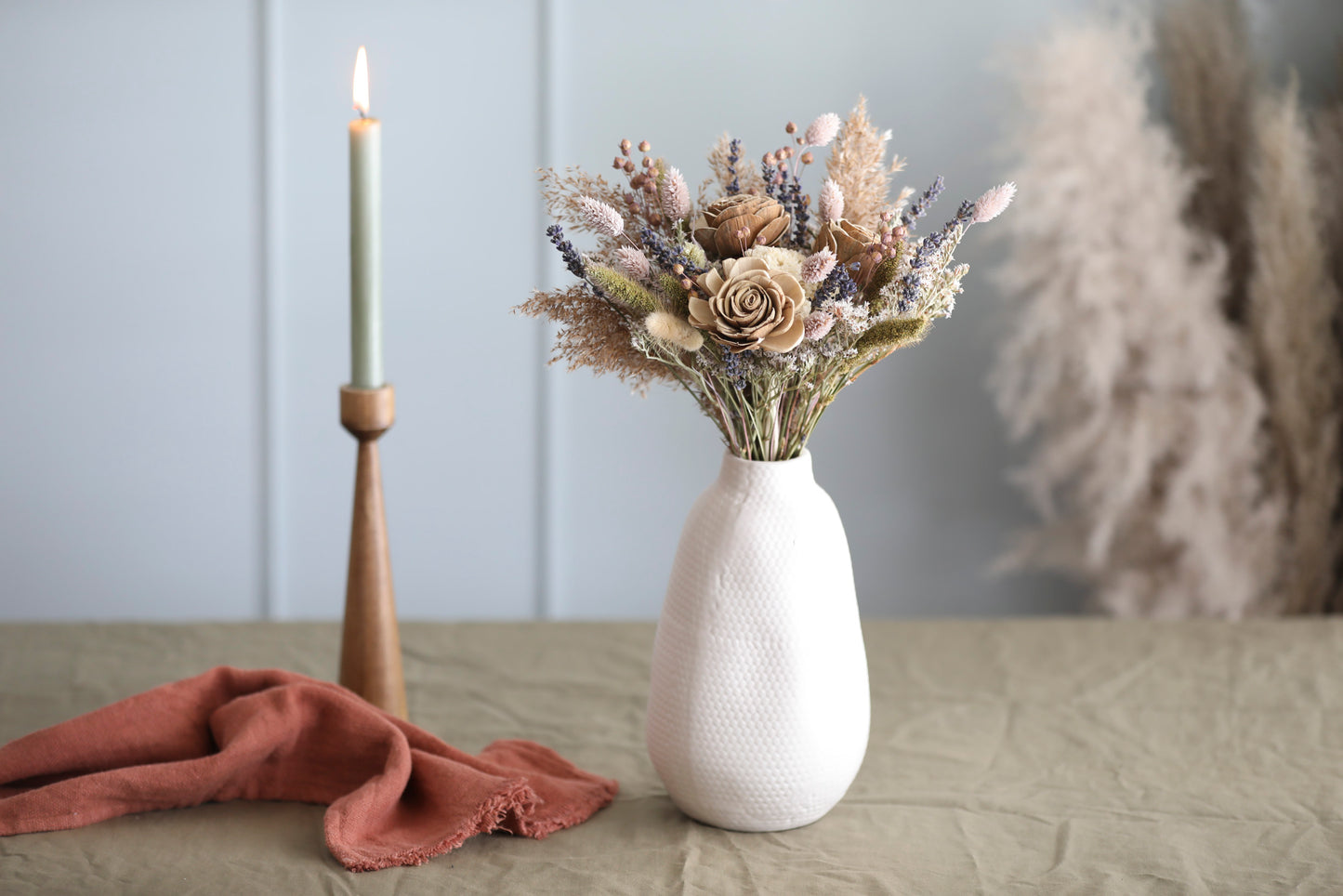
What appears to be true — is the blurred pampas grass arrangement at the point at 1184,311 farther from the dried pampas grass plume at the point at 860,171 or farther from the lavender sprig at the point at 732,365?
the lavender sprig at the point at 732,365

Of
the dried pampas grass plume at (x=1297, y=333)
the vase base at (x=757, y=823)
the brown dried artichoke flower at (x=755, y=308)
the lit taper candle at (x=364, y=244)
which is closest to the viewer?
the brown dried artichoke flower at (x=755, y=308)

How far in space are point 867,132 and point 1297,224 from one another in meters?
1.27

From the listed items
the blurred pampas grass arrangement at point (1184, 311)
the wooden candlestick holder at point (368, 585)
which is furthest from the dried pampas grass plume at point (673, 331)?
the blurred pampas grass arrangement at point (1184, 311)

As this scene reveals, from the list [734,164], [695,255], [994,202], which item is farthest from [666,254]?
[994,202]

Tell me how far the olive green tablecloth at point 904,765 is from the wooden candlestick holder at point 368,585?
0.27ft

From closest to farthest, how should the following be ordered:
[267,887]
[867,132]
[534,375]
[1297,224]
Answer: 1. [267,887]
2. [867,132]
3. [1297,224]
4. [534,375]

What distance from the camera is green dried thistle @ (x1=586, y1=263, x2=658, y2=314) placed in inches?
35.1

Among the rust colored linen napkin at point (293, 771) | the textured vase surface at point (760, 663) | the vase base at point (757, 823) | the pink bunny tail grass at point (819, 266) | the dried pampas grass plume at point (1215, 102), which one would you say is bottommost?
the vase base at point (757, 823)

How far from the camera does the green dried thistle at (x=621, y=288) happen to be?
892mm

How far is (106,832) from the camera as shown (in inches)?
37.2

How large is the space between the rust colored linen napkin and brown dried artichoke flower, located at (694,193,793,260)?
1.46 feet

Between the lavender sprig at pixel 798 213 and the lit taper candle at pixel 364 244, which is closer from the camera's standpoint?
the lavender sprig at pixel 798 213

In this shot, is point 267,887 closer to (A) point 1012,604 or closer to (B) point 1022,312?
(B) point 1022,312

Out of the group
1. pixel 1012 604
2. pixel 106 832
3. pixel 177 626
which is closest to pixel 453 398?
pixel 177 626
